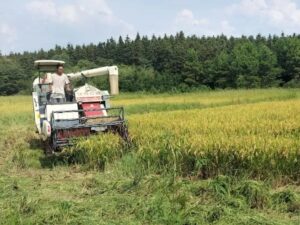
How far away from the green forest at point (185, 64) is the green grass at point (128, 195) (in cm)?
5646

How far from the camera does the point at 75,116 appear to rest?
12.5 meters

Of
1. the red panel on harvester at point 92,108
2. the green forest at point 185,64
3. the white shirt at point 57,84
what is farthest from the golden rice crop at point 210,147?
the green forest at point 185,64

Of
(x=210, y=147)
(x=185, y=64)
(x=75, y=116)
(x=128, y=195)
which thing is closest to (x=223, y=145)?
(x=210, y=147)

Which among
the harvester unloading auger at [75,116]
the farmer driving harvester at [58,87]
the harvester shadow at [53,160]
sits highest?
the farmer driving harvester at [58,87]

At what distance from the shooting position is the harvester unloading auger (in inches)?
469

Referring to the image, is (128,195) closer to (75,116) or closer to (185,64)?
(75,116)

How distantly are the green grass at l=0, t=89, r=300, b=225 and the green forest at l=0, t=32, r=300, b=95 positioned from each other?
5646cm

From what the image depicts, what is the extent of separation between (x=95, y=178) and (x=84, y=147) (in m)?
1.73

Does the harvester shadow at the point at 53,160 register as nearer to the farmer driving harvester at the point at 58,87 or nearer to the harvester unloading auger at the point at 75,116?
the harvester unloading auger at the point at 75,116

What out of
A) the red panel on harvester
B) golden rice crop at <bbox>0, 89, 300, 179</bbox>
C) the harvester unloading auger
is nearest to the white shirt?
the harvester unloading auger

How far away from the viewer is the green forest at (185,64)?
7519cm

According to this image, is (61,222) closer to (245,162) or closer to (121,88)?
(245,162)

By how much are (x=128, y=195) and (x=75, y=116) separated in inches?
190

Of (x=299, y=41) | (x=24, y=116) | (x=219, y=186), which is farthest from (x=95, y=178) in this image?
(x=299, y=41)
